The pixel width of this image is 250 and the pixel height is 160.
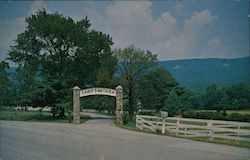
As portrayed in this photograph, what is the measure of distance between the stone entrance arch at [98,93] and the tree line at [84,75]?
0.23m

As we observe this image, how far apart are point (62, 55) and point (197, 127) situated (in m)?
6.34

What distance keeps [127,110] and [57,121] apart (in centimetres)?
280

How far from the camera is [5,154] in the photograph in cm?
784

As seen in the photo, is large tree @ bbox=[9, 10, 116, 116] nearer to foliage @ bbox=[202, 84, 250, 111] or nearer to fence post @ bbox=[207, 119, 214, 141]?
foliage @ bbox=[202, 84, 250, 111]

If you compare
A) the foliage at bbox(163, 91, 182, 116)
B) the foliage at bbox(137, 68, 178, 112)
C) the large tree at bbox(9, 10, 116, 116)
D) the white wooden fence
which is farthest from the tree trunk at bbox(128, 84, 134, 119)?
the foliage at bbox(163, 91, 182, 116)

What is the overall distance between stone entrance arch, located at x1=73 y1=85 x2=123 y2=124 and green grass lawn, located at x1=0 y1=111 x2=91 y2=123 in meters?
0.40

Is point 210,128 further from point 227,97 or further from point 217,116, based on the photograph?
point 227,97

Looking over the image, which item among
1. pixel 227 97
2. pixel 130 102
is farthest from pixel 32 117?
pixel 227 97

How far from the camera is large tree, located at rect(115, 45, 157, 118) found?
1288 cm

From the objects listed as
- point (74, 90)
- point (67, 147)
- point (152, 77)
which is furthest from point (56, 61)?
point (67, 147)

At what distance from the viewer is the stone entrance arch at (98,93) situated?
14695mm

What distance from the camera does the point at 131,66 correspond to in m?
13.5

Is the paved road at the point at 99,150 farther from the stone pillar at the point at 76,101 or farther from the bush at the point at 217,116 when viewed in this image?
the stone pillar at the point at 76,101

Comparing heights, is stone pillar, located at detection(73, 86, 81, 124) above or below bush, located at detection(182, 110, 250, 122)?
above
